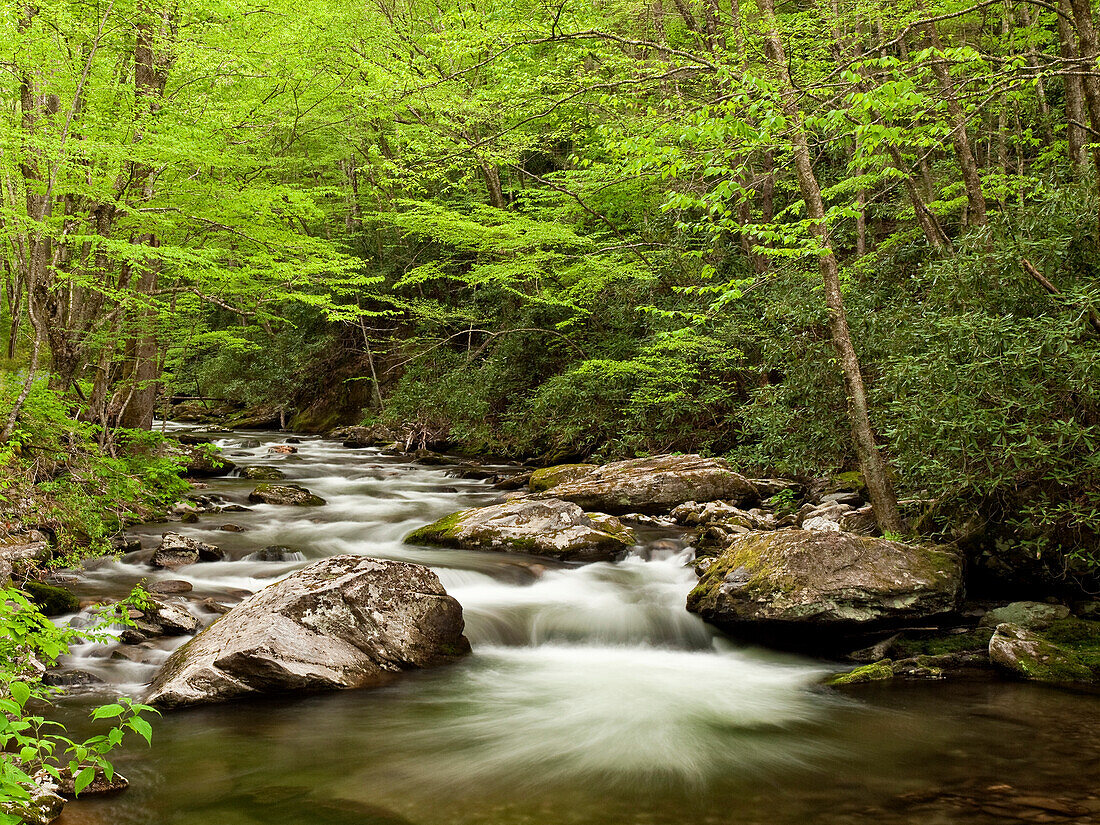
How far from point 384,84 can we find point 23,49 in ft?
30.1

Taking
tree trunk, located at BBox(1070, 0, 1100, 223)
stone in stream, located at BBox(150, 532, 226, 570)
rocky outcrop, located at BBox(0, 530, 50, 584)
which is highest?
tree trunk, located at BBox(1070, 0, 1100, 223)

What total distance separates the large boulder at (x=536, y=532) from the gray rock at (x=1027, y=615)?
434cm

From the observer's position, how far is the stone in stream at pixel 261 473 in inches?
601

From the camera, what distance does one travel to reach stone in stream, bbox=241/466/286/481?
15.3 m

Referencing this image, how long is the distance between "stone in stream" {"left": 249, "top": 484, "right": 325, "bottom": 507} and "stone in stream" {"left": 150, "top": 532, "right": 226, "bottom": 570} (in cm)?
342

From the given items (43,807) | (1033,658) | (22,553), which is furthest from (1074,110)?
(22,553)

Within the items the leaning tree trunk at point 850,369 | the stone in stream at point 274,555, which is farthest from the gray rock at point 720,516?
the stone in stream at point 274,555

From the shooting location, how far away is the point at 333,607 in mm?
6199

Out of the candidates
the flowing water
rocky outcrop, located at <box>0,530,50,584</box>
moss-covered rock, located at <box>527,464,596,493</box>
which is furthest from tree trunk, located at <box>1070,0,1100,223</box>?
rocky outcrop, located at <box>0,530,50,584</box>

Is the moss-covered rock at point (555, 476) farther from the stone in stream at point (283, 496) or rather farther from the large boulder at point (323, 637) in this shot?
the large boulder at point (323, 637)

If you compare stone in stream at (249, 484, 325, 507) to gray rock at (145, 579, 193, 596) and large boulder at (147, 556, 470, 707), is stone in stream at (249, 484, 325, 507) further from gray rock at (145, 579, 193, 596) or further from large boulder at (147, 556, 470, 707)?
large boulder at (147, 556, 470, 707)

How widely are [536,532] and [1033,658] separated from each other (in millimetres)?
5709

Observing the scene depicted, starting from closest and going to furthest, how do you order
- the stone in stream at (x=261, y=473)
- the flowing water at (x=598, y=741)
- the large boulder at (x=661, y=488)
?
the flowing water at (x=598, y=741), the large boulder at (x=661, y=488), the stone in stream at (x=261, y=473)

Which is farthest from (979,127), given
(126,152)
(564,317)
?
A: (126,152)
